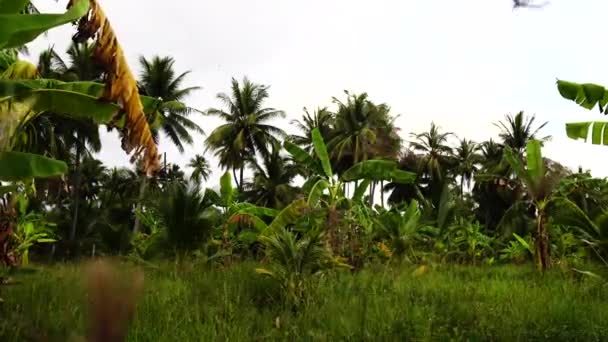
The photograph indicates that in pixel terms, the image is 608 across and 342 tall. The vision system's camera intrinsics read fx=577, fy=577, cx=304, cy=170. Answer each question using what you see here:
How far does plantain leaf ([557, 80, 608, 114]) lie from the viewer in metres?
9.15

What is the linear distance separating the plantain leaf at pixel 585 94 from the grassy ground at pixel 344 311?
3109mm

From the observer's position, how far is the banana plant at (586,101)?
9156 mm

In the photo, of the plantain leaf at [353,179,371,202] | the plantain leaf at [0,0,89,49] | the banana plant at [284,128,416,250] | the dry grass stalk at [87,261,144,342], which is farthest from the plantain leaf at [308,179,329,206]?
the dry grass stalk at [87,261,144,342]

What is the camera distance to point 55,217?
34031 millimetres

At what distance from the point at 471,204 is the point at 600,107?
3365 cm

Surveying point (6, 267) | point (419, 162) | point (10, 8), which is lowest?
point (6, 267)

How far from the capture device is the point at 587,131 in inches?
368

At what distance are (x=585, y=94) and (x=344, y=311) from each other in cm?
531

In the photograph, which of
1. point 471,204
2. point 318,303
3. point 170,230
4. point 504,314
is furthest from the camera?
point 471,204

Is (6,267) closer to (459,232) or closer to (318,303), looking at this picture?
(318,303)

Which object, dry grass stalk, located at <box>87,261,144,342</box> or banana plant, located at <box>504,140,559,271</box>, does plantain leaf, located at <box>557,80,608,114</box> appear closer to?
banana plant, located at <box>504,140,559,271</box>

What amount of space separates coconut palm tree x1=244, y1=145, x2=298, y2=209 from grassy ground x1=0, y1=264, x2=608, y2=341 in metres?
23.7

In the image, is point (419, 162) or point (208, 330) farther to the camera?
point (419, 162)

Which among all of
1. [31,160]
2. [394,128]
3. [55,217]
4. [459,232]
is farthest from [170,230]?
[394,128]
